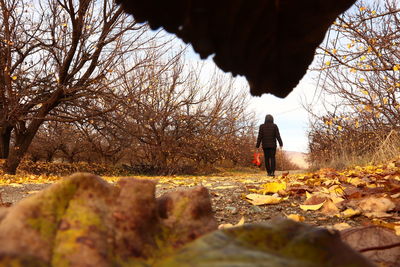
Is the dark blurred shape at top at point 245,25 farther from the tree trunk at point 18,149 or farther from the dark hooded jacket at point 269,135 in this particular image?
the tree trunk at point 18,149

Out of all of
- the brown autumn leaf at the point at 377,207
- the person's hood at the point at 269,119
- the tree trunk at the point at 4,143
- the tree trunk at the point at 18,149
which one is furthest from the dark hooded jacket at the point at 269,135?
the tree trunk at the point at 4,143

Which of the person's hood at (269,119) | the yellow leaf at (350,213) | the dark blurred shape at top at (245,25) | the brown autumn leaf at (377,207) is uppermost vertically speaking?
the person's hood at (269,119)

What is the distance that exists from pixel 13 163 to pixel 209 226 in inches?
451

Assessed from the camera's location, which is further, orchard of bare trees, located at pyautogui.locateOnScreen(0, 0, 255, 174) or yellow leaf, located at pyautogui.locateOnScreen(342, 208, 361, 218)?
orchard of bare trees, located at pyautogui.locateOnScreen(0, 0, 255, 174)

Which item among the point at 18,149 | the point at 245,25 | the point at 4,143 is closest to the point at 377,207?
the point at 245,25

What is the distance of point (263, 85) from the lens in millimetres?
658

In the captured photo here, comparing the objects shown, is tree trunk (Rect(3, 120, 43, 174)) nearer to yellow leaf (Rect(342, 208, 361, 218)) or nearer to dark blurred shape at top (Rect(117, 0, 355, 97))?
yellow leaf (Rect(342, 208, 361, 218))

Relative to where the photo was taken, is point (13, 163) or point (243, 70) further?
point (13, 163)

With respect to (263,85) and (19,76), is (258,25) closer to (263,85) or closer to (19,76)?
(263,85)

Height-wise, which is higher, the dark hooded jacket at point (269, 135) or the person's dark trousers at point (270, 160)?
the dark hooded jacket at point (269, 135)

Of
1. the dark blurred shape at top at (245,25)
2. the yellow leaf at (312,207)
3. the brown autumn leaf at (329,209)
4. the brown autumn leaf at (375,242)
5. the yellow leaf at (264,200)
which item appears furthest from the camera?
the yellow leaf at (264,200)

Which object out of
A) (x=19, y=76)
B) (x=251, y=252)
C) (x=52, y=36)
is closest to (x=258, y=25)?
(x=251, y=252)

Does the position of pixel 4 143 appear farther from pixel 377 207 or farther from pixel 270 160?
pixel 377 207

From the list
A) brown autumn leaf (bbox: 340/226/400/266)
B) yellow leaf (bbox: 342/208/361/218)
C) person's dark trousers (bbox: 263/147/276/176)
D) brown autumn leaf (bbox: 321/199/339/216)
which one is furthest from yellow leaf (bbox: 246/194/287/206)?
person's dark trousers (bbox: 263/147/276/176)
